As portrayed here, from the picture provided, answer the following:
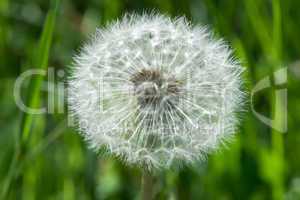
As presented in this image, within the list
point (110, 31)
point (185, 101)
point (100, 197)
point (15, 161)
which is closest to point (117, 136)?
point (185, 101)

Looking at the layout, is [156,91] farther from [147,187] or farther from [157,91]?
[147,187]

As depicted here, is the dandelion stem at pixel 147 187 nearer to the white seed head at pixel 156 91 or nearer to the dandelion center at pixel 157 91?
the white seed head at pixel 156 91

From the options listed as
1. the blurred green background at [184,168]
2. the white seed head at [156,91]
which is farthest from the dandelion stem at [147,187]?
the blurred green background at [184,168]

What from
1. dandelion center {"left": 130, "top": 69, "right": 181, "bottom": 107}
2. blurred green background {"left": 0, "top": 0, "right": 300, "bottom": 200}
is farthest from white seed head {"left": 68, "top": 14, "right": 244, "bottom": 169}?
blurred green background {"left": 0, "top": 0, "right": 300, "bottom": 200}

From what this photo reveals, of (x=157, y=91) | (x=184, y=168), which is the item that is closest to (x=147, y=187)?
(x=157, y=91)

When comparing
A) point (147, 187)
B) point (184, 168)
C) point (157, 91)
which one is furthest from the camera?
point (184, 168)

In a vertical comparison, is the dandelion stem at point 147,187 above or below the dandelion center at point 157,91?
below

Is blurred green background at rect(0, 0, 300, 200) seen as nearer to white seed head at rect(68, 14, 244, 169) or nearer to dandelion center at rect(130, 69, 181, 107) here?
white seed head at rect(68, 14, 244, 169)
